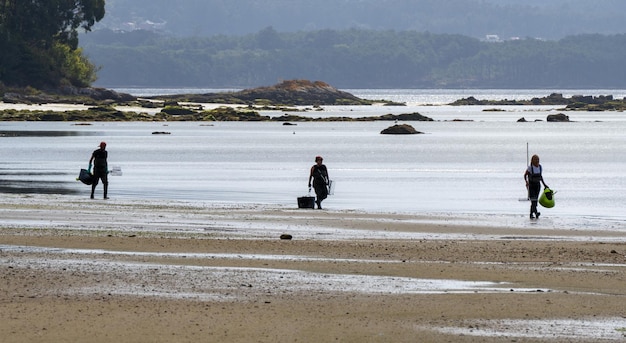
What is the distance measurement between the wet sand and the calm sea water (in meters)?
7.34

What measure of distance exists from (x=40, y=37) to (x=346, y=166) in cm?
9496

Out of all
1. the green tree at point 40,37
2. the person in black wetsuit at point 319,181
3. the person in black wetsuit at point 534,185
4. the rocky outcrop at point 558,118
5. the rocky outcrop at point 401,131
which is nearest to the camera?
the person in black wetsuit at point 534,185

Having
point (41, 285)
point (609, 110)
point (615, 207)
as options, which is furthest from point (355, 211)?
point (609, 110)

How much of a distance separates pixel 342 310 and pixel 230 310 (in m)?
1.29

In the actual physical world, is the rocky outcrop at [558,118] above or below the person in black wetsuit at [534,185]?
below

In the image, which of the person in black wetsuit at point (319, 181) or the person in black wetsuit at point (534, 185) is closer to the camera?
the person in black wetsuit at point (534, 185)

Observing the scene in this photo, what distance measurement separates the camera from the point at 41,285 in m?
16.1

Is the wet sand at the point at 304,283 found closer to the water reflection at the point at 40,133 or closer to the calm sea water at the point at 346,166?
the calm sea water at the point at 346,166

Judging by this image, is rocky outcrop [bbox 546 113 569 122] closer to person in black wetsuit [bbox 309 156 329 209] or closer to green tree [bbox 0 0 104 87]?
green tree [bbox 0 0 104 87]

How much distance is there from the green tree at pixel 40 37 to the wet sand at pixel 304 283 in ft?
400

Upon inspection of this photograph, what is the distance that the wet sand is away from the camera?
527 inches

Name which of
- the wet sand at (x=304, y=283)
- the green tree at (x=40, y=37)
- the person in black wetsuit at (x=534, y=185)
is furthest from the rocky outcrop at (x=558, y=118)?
the wet sand at (x=304, y=283)

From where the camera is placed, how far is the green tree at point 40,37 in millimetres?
143750

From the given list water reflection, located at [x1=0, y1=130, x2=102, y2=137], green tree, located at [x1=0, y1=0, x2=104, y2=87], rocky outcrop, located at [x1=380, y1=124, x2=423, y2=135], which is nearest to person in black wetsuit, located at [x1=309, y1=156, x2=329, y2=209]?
water reflection, located at [x1=0, y1=130, x2=102, y2=137]
